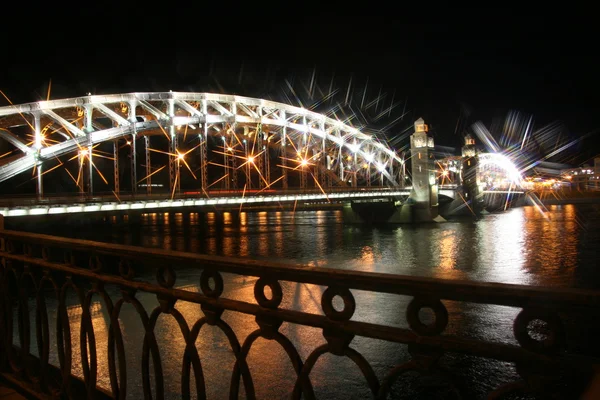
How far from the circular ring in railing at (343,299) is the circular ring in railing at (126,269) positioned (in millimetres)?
1109

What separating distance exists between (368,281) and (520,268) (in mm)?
18102

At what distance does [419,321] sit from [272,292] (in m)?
0.51

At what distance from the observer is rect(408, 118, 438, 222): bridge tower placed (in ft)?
156

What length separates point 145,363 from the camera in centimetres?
212

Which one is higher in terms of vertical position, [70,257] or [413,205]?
[70,257]

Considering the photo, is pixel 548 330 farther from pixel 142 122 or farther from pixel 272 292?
pixel 142 122

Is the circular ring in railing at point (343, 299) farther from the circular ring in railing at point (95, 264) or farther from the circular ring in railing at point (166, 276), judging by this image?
the circular ring in railing at point (95, 264)

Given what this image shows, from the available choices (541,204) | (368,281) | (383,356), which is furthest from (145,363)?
(541,204)

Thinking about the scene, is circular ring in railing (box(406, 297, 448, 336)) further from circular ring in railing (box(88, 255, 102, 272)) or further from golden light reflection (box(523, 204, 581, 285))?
golden light reflection (box(523, 204, 581, 285))

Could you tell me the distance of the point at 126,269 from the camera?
6.89 feet

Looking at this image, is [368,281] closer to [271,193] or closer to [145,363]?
[145,363]

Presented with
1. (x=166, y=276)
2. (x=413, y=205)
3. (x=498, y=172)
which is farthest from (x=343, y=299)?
(x=498, y=172)

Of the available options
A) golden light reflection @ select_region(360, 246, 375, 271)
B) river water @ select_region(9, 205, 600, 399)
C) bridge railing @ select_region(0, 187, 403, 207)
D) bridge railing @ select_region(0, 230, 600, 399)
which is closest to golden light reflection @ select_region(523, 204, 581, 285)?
river water @ select_region(9, 205, 600, 399)

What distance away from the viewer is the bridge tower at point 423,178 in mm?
47406
